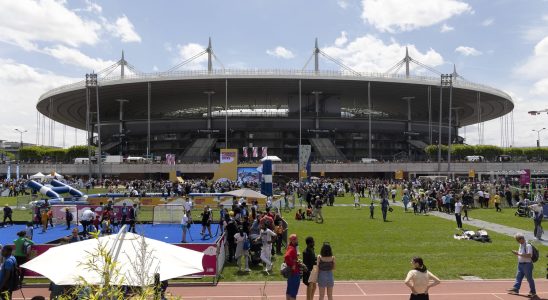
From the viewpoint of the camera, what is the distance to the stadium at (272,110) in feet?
260

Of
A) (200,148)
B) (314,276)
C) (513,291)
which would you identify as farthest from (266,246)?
(200,148)

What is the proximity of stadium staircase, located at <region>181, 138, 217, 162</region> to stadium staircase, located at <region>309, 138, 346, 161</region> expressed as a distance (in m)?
18.1

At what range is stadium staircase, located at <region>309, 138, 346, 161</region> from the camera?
84.0 m

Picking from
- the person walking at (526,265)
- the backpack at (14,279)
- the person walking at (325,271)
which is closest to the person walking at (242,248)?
the person walking at (325,271)

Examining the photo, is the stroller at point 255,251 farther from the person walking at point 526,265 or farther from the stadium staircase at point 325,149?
the stadium staircase at point 325,149

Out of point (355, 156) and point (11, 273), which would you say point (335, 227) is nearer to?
point (11, 273)

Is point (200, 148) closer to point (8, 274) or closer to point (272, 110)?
point (272, 110)

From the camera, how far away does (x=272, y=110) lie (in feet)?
323

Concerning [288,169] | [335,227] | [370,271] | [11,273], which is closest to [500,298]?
[370,271]

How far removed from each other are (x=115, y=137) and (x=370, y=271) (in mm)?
87748

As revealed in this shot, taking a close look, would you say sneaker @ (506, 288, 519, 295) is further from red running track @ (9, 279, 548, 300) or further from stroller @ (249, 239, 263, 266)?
stroller @ (249, 239, 263, 266)

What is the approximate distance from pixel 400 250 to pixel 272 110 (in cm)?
8191

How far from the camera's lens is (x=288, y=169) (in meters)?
74.4

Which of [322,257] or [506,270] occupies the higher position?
[322,257]
